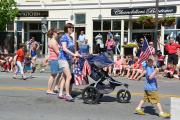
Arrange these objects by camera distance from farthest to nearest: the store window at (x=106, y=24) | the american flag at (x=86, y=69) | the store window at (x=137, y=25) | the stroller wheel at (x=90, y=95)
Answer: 1. the store window at (x=106, y=24)
2. the store window at (x=137, y=25)
3. the american flag at (x=86, y=69)
4. the stroller wheel at (x=90, y=95)

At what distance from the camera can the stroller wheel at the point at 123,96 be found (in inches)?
467

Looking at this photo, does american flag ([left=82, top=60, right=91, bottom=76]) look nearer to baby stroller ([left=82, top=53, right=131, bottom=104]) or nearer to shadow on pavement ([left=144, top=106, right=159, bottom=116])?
baby stroller ([left=82, top=53, right=131, bottom=104])

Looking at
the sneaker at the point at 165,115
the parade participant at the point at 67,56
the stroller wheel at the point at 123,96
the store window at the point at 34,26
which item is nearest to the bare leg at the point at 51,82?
the parade participant at the point at 67,56

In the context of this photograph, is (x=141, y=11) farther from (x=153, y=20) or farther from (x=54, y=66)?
(x=54, y=66)

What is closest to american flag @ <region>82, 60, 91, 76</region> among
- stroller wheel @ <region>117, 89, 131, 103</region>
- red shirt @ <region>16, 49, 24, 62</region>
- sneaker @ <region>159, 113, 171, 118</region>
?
stroller wheel @ <region>117, 89, 131, 103</region>

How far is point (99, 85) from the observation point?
468 inches

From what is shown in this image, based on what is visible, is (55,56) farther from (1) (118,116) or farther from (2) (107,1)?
(2) (107,1)

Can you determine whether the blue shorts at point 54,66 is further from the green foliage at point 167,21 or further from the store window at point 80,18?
the store window at point 80,18

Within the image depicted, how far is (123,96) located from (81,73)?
127 cm

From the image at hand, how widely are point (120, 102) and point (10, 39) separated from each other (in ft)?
82.2

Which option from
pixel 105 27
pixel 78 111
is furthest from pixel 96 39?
pixel 78 111

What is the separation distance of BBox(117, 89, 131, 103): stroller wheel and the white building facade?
17.6 meters

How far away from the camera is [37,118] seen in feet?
32.1

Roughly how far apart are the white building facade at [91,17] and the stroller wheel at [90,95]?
1778 cm
